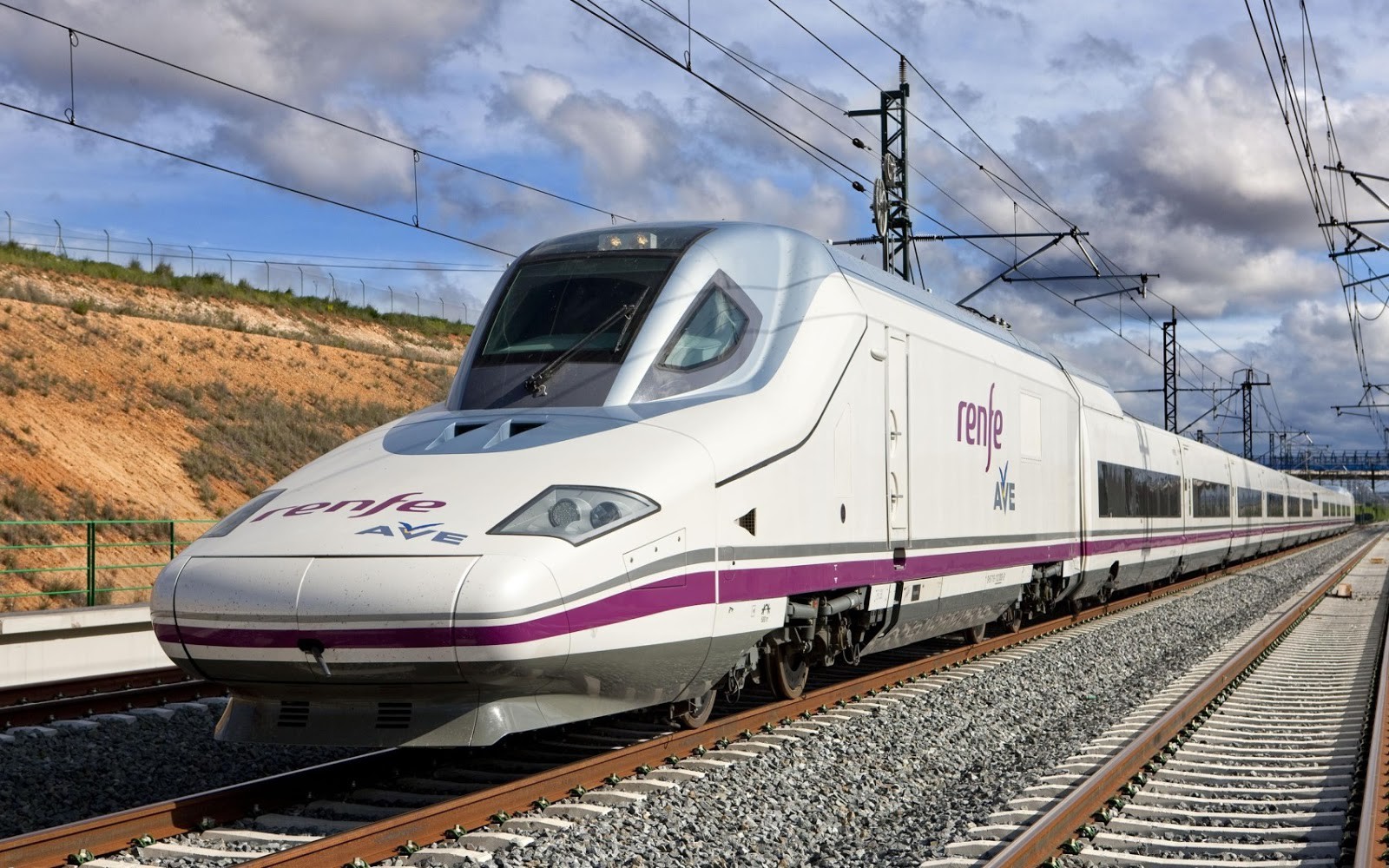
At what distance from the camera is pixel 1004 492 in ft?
40.8

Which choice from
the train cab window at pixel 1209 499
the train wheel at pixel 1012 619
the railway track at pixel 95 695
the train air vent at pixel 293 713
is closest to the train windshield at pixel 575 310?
the train air vent at pixel 293 713

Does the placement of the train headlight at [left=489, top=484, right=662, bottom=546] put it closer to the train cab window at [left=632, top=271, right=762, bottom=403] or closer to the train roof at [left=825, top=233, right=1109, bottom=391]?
the train cab window at [left=632, top=271, right=762, bottom=403]

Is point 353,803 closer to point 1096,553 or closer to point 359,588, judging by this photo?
point 359,588

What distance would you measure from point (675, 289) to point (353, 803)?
3.45m

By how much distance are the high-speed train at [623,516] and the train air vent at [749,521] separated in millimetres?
26

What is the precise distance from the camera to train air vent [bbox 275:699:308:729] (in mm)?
6207

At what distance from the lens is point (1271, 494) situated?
1692 inches

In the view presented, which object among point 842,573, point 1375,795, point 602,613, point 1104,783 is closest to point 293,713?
point 602,613

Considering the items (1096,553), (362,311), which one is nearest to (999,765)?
(1096,553)

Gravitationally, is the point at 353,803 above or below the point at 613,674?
below

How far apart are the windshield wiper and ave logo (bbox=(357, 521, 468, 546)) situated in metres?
1.78

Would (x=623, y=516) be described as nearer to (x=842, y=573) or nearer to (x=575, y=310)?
(x=575, y=310)

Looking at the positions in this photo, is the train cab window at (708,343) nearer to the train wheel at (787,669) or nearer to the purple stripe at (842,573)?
the purple stripe at (842,573)

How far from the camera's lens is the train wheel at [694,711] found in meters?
7.89
